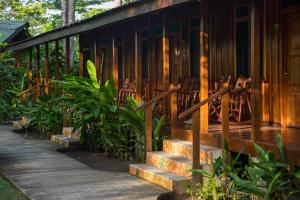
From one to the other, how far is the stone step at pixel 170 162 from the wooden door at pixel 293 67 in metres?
1.96

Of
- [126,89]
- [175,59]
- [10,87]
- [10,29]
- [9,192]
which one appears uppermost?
[10,29]

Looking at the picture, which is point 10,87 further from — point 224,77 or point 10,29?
point 224,77

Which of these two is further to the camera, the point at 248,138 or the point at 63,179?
the point at 63,179

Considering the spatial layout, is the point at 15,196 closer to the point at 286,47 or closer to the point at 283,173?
the point at 283,173

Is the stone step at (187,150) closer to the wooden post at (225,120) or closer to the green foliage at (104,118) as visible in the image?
the wooden post at (225,120)

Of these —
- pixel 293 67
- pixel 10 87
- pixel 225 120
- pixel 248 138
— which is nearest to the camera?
pixel 225 120

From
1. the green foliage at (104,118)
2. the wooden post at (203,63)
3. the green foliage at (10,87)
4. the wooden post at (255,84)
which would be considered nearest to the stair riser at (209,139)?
the wooden post at (203,63)

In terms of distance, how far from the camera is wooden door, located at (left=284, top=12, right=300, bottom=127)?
8.30m

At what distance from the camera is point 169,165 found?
26.0 ft

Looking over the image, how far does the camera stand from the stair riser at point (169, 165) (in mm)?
7449

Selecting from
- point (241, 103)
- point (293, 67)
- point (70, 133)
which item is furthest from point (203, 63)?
point (70, 133)

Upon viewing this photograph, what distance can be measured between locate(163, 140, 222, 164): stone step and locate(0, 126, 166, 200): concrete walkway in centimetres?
77

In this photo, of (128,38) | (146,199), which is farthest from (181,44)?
(146,199)

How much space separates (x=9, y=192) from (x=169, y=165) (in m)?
2.36
